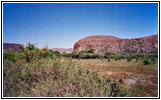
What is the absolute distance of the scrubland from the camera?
293cm

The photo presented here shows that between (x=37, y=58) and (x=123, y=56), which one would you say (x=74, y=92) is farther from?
(x=123, y=56)

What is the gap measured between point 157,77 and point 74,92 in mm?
1988

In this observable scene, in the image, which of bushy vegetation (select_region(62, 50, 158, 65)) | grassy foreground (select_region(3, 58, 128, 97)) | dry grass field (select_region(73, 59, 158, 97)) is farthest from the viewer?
bushy vegetation (select_region(62, 50, 158, 65))

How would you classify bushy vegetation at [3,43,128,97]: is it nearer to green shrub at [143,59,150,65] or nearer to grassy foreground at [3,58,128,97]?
grassy foreground at [3,58,128,97]

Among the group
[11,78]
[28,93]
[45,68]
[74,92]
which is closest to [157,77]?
[74,92]

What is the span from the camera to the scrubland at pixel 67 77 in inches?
115

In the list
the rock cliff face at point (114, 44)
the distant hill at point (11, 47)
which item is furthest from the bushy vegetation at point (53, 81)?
the rock cliff face at point (114, 44)

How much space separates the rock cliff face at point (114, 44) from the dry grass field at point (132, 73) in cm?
34

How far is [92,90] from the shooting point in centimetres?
286

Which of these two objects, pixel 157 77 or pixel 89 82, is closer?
pixel 89 82

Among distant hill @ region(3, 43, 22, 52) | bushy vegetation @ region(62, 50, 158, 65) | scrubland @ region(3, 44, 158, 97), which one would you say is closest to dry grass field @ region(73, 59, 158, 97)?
scrubland @ region(3, 44, 158, 97)

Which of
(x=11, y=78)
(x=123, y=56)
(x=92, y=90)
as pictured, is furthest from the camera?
(x=123, y=56)

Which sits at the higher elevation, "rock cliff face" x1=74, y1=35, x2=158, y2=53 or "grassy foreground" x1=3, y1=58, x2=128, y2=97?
"rock cliff face" x1=74, y1=35, x2=158, y2=53

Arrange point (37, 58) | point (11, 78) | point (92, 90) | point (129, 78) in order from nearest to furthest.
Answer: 1. point (92, 90)
2. point (11, 78)
3. point (37, 58)
4. point (129, 78)
